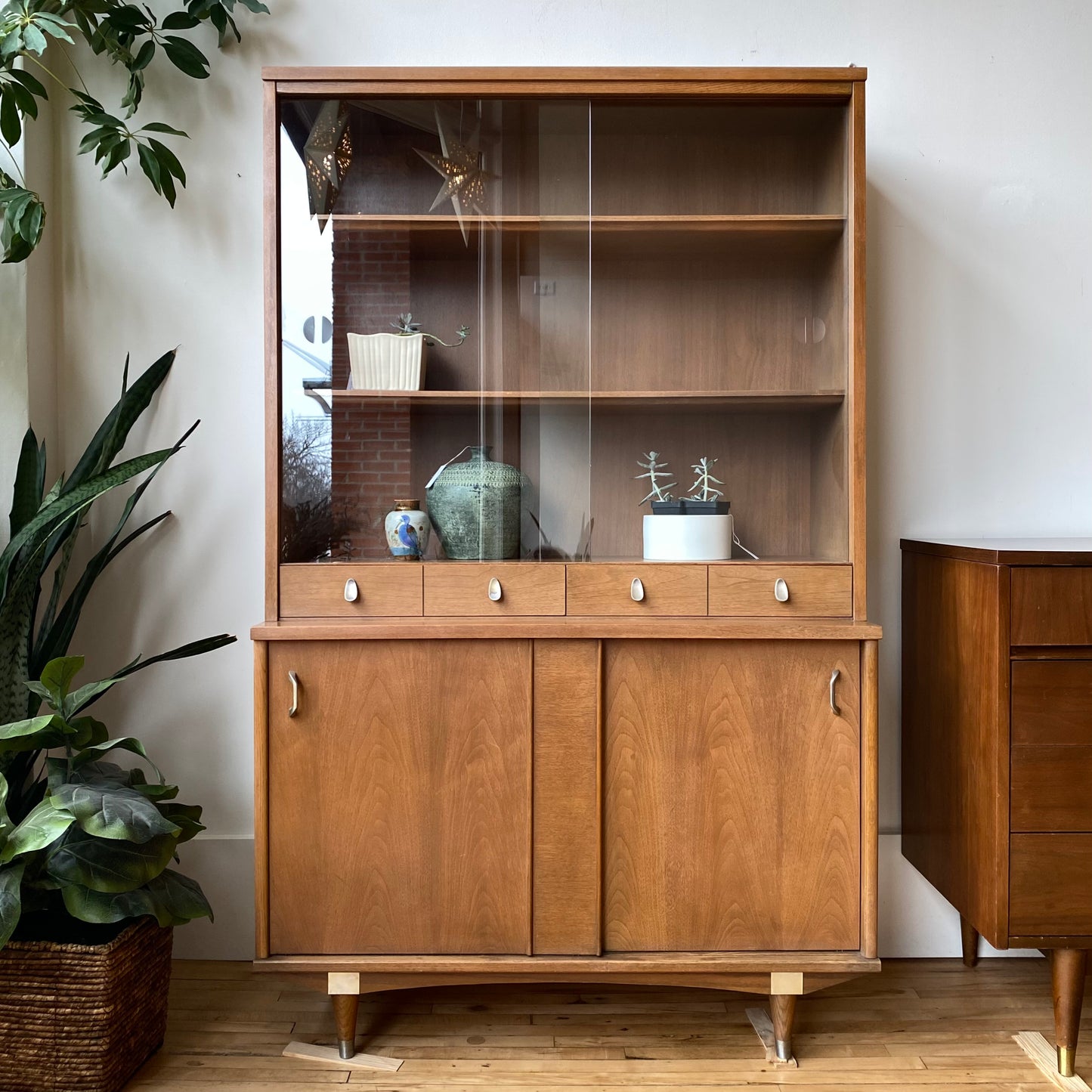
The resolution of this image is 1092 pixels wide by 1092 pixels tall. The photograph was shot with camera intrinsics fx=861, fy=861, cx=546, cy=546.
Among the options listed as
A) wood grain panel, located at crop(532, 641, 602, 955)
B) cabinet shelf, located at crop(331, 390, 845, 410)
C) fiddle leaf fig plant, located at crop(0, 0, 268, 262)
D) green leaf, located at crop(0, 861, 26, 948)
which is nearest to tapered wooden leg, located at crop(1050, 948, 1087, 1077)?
wood grain panel, located at crop(532, 641, 602, 955)

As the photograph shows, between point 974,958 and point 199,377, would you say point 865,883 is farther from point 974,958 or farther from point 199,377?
point 199,377

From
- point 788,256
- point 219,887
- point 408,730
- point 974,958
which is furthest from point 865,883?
point 219,887

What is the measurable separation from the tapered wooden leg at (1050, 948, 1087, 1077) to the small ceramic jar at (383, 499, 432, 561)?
1518 millimetres

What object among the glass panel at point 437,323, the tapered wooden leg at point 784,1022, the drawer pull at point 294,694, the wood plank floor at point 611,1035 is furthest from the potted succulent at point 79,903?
the tapered wooden leg at point 784,1022

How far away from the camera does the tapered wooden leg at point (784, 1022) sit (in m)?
1.77

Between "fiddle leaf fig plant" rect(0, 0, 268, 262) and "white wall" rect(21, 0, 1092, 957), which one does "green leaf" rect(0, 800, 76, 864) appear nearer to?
"white wall" rect(21, 0, 1092, 957)

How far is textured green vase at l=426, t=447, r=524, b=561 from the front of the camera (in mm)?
1844

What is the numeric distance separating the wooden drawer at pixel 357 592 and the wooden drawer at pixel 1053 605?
46.9 inches

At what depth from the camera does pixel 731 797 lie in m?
1.76

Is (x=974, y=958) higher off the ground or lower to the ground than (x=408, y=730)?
lower

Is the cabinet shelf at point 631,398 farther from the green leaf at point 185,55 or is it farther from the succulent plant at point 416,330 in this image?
the green leaf at point 185,55

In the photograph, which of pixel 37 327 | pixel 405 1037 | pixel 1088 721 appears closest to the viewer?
pixel 1088 721

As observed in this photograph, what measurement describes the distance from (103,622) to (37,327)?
2.50ft

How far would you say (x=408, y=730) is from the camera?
5.76ft
